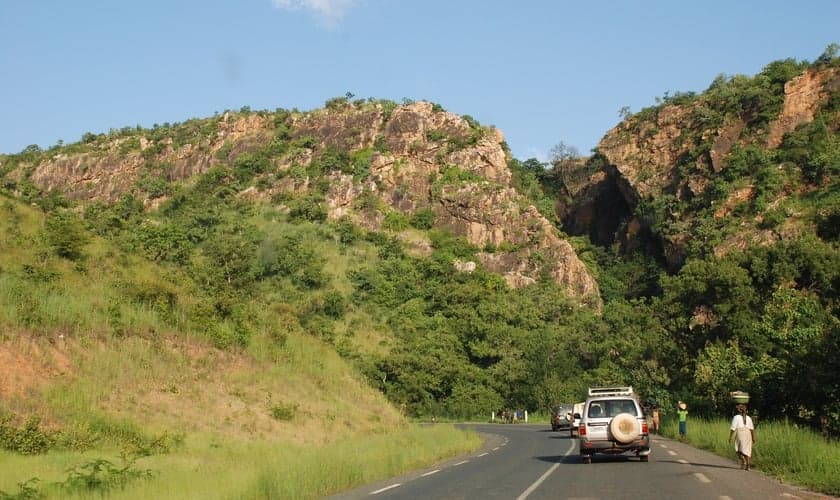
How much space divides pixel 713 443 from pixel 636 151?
8487cm

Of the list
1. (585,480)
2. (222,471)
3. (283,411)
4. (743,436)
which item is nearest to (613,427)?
(743,436)

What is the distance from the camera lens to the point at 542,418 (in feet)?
232

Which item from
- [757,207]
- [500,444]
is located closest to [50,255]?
[500,444]

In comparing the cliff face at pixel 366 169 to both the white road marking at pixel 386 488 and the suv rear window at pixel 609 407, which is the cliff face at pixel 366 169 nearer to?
the suv rear window at pixel 609 407

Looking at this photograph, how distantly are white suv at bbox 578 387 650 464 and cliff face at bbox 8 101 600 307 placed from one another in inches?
2940

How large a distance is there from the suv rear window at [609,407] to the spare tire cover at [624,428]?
839 mm

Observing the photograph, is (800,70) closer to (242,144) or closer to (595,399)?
(242,144)

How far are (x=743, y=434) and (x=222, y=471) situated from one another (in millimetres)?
12242

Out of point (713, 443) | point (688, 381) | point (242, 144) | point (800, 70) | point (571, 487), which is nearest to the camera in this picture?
point (571, 487)

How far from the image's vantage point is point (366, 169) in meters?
110

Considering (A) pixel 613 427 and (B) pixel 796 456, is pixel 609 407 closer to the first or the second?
(A) pixel 613 427

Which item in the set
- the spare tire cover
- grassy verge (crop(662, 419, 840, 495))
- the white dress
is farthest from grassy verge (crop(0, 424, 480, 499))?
grassy verge (crop(662, 419, 840, 495))

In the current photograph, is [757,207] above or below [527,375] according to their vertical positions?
above

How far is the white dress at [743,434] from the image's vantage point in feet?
63.6
